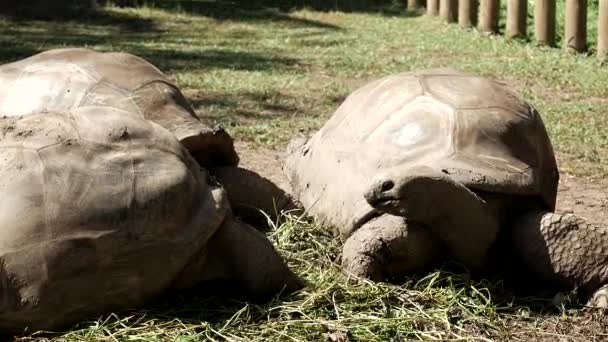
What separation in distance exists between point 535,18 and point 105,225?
282 inches

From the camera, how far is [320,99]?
7230mm

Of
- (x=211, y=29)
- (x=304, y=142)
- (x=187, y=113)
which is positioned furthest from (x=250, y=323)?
(x=211, y=29)

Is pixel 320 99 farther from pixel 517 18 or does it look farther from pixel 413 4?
pixel 413 4

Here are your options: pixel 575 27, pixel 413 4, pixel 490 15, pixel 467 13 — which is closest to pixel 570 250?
pixel 575 27

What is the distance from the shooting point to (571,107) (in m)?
6.92

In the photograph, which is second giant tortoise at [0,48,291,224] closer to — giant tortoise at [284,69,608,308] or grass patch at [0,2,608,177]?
giant tortoise at [284,69,608,308]

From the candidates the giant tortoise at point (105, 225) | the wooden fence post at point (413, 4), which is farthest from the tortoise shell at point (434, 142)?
the wooden fence post at point (413, 4)

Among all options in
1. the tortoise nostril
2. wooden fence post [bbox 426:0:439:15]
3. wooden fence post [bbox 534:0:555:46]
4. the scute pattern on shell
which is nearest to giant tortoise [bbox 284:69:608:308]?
the tortoise nostril

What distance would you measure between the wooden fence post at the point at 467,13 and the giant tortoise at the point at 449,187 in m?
6.99

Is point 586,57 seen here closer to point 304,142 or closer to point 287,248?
point 304,142

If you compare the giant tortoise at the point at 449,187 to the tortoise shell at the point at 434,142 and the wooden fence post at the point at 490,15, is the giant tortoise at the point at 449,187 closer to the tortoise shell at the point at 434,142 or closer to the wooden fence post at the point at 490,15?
the tortoise shell at the point at 434,142

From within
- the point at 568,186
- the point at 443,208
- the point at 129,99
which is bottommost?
the point at 568,186

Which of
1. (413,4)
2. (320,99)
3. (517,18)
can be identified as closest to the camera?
(320,99)

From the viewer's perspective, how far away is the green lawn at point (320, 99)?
10.5 feet
